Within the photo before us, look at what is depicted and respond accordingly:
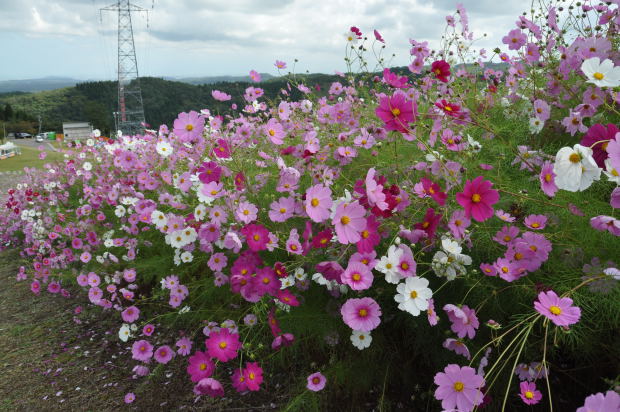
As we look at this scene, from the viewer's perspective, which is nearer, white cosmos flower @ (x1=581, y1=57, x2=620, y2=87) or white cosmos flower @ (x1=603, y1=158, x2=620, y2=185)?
white cosmos flower @ (x1=603, y1=158, x2=620, y2=185)

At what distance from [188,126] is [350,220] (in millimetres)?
867

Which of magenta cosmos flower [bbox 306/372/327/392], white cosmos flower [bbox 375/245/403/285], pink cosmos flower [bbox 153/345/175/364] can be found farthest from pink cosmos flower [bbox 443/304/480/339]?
pink cosmos flower [bbox 153/345/175/364]

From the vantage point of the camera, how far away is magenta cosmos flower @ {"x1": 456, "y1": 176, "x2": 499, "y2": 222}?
104cm

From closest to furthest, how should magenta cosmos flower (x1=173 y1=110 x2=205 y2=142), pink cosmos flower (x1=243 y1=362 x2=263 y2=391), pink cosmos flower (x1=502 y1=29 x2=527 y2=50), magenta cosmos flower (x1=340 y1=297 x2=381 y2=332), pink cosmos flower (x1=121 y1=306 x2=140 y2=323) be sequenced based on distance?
magenta cosmos flower (x1=340 y1=297 x2=381 y2=332) → pink cosmos flower (x1=243 y1=362 x2=263 y2=391) → magenta cosmos flower (x1=173 y1=110 x2=205 y2=142) → pink cosmos flower (x1=502 y1=29 x2=527 y2=50) → pink cosmos flower (x1=121 y1=306 x2=140 y2=323)

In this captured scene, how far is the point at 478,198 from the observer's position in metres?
1.06

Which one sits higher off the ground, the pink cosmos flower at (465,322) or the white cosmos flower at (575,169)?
the white cosmos flower at (575,169)

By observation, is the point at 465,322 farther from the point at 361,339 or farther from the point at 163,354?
the point at 163,354

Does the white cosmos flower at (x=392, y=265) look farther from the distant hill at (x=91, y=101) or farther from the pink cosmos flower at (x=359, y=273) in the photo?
the distant hill at (x=91, y=101)

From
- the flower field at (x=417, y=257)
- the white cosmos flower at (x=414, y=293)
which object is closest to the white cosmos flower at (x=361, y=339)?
the flower field at (x=417, y=257)

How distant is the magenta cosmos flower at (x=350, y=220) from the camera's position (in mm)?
1138

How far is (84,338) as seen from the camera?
2631 mm

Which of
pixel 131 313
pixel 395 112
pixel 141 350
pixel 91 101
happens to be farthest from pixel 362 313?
pixel 91 101

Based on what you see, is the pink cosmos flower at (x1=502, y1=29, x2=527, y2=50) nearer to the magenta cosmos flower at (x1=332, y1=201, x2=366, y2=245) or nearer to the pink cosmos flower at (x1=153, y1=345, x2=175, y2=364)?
the magenta cosmos flower at (x1=332, y1=201, x2=366, y2=245)

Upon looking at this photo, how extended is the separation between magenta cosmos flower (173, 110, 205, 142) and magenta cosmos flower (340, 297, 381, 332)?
906 mm
